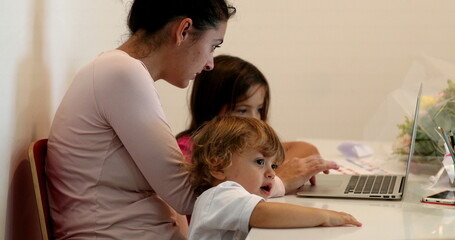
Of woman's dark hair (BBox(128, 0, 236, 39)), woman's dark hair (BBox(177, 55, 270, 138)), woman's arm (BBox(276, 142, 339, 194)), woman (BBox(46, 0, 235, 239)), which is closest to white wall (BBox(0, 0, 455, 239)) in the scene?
woman's dark hair (BBox(177, 55, 270, 138))

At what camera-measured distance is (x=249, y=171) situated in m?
1.54

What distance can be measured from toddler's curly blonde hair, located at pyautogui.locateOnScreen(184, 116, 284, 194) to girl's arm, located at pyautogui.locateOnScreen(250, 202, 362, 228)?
8.4 inches

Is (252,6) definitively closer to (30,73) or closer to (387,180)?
(387,180)

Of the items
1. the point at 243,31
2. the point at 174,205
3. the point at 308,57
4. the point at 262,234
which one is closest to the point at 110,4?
the point at 243,31

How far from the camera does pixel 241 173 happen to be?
154 centimetres

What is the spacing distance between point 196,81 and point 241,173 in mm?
869

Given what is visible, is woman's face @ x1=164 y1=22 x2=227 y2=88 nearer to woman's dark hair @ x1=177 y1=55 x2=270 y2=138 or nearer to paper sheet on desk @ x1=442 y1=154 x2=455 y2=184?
woman's dark hair @ x1=177 y1=55 x2=270 y2=138

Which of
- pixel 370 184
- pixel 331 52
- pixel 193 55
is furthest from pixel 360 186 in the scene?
pixel 331 52

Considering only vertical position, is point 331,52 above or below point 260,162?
below

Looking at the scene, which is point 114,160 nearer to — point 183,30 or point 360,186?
point 183,30

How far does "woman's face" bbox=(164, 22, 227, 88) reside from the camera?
5.72 ft

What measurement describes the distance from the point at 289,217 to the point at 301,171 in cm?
53

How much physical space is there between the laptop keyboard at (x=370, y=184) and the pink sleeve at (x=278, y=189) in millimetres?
170

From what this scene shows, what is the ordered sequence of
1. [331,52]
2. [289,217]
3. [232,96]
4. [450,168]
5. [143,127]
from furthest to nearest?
[331,52]
[232,96]
[450,168]
[143,127]
[289,217]
